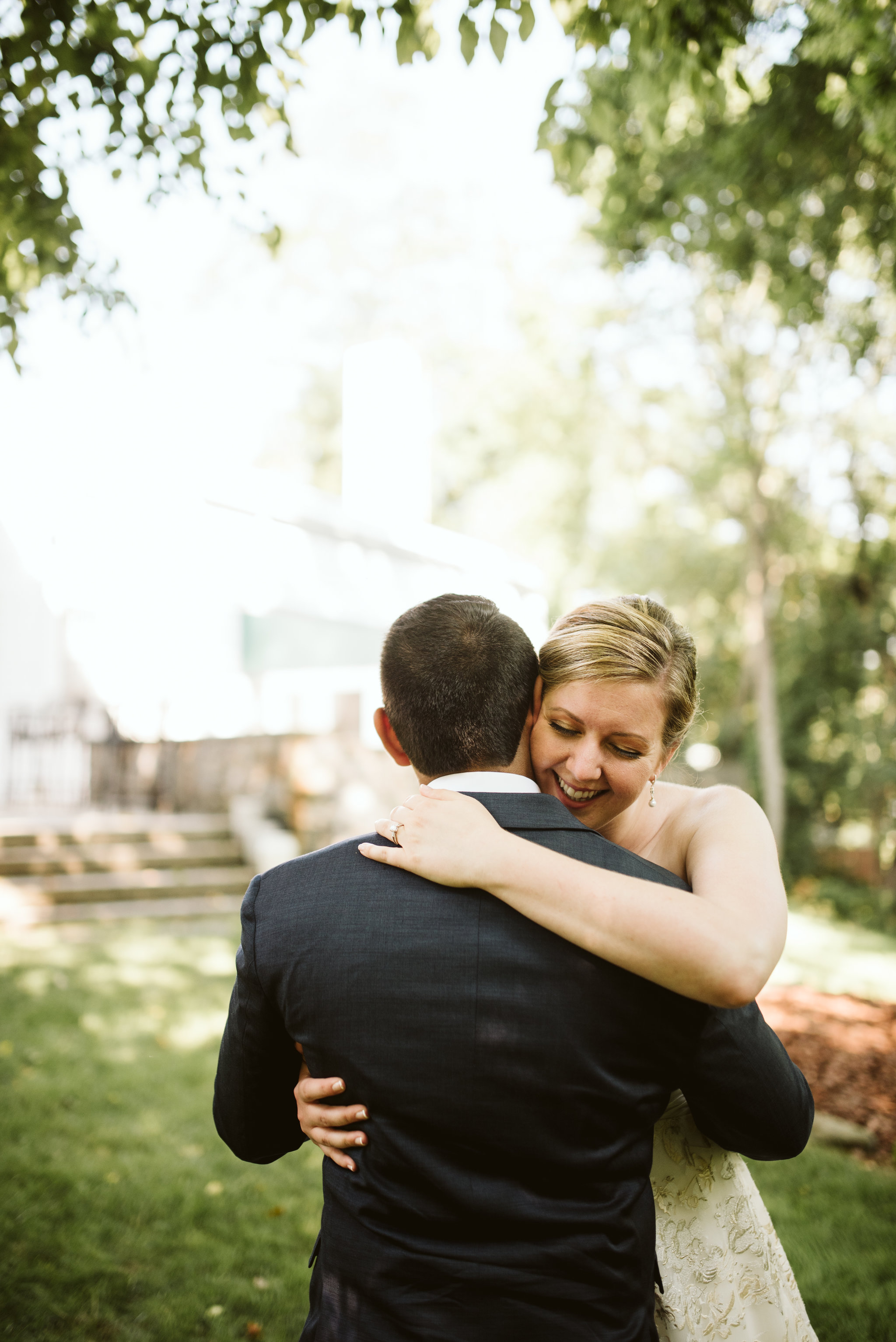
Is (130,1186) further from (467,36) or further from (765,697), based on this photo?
(765,697)

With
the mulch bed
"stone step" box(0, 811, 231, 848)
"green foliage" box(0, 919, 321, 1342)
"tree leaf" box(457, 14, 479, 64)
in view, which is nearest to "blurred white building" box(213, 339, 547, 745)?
"stone step" box(0, 811, 231, 848)

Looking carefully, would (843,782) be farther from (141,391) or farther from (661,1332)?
(661,1332)

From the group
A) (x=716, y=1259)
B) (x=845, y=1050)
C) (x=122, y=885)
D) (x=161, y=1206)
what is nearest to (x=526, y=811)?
(x=716, y=1259)

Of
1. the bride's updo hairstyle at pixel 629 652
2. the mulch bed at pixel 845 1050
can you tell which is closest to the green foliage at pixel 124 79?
the bride's updo hairstyle at pixel 629 652

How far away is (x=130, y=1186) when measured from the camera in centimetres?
478

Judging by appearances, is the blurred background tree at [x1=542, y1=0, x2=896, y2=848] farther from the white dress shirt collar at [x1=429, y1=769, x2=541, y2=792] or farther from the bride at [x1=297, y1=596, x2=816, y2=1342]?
the white dress shirt collar at [x1=429, y1=769, x2=541, y2=792]

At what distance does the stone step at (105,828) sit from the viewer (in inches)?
396

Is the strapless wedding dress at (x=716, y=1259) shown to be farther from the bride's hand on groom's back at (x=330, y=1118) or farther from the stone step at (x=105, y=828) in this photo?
the stone step at (x=105, y=828)

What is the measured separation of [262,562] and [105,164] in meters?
10.2

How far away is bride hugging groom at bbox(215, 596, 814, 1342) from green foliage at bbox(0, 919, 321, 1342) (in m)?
2.55

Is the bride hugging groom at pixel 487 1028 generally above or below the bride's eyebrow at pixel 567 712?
below

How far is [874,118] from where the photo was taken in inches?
220

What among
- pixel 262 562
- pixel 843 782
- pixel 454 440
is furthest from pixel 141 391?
pixel 454 440

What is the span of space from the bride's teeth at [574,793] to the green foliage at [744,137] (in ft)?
12.0
